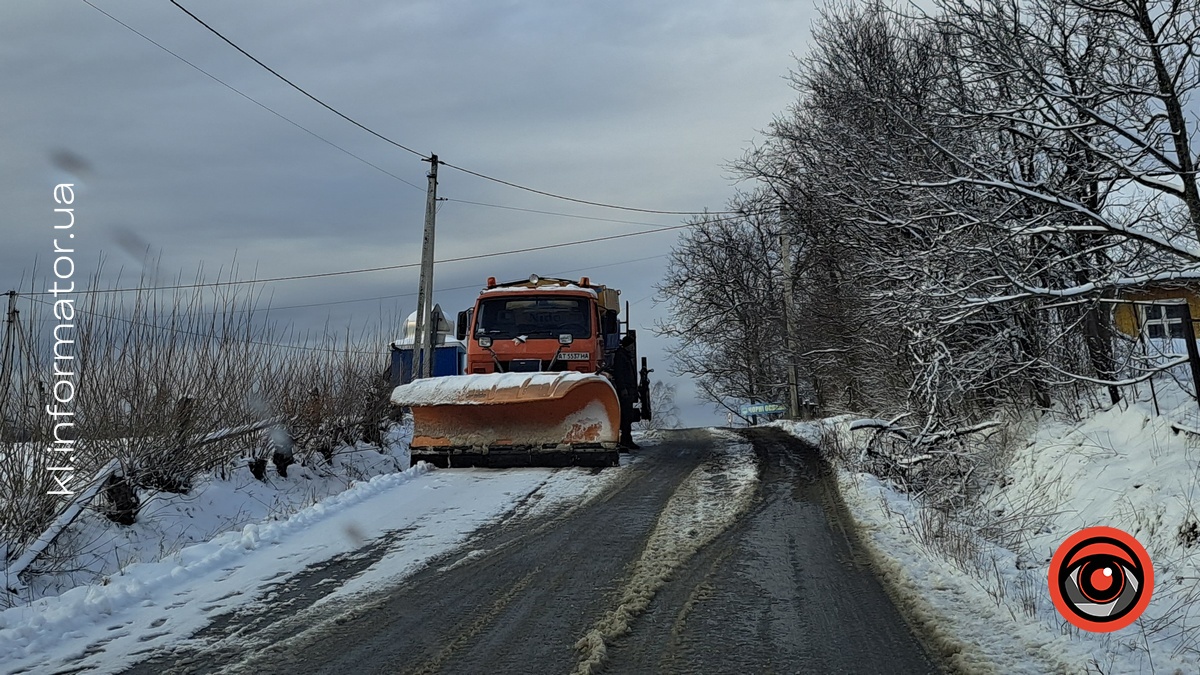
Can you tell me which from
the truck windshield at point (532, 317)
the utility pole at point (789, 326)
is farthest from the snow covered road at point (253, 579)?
the utility pole at point (789, 326)

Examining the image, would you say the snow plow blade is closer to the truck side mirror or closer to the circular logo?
the truck side mirror

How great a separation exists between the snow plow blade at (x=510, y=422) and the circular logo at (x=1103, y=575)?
7910 mm

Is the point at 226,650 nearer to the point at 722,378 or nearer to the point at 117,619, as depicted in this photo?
the point at 117,619

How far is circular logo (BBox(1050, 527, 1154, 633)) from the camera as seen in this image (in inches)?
123

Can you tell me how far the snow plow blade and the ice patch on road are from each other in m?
1.47

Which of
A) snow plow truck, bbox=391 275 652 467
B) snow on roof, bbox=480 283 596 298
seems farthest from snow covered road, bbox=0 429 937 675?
snow on roof, bbox=480 283 596 298

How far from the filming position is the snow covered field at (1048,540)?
4094 mm

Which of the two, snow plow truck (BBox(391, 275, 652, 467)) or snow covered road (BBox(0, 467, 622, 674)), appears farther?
snow plow truck (BBox(391, 275, 652, 467))

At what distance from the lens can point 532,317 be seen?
43.0ft

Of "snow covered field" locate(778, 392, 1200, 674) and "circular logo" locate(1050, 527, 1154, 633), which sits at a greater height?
"circular logo" locate(1050, 527, 1154, 633)

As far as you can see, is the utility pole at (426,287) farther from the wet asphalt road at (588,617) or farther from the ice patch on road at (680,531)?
the wet asphalt road at (588,617)

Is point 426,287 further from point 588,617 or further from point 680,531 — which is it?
point 588,617

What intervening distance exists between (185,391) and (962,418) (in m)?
9.04

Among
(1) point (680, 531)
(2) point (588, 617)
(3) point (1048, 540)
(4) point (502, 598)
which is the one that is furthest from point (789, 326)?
(2) point (588, 617)
